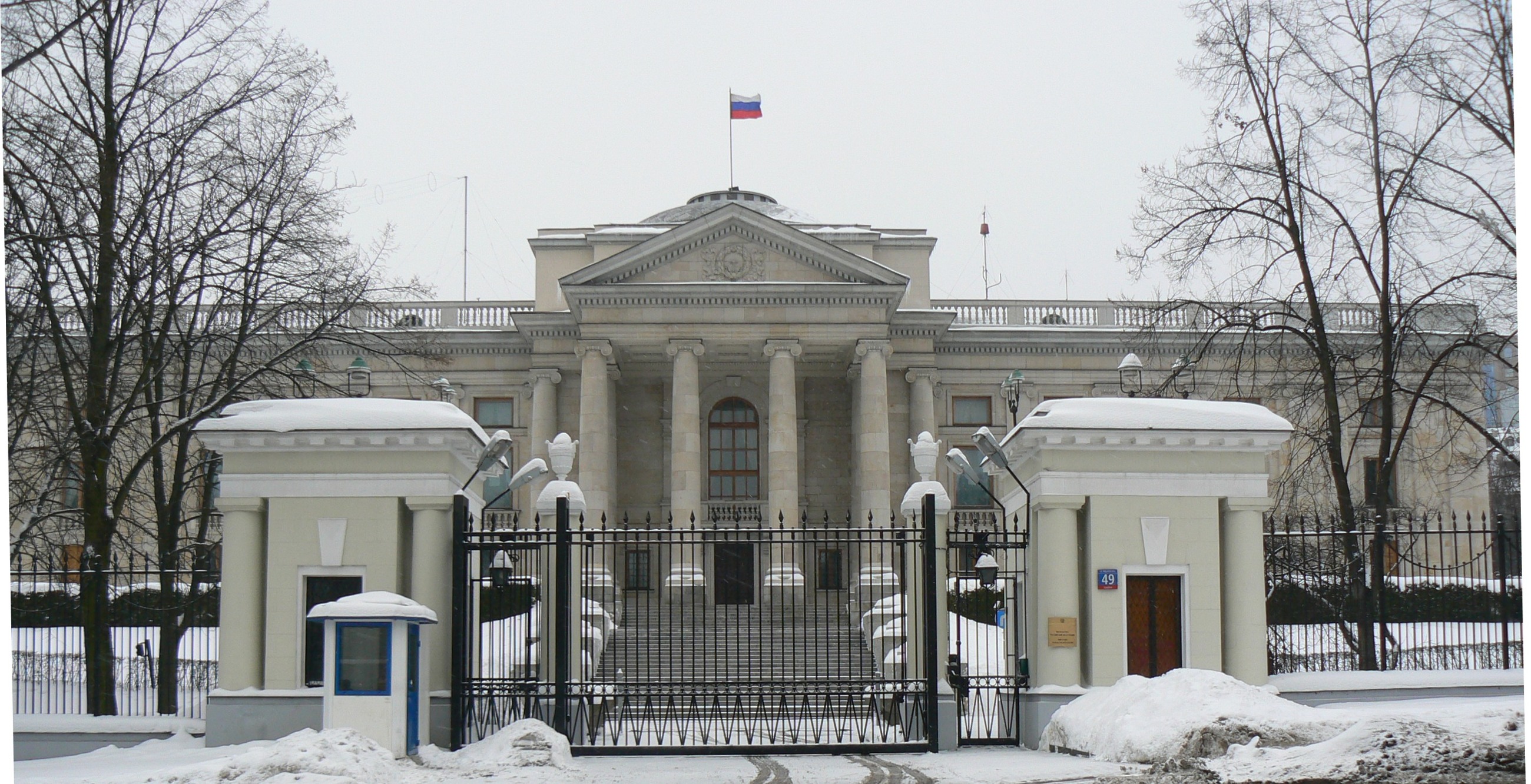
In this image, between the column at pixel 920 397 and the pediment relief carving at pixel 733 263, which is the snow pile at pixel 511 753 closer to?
the pediment relief carving at pixel 733 263

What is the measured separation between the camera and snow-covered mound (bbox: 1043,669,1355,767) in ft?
35.9

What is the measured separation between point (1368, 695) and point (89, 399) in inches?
567

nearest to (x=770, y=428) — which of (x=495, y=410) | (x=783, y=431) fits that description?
(x=783, y=431)

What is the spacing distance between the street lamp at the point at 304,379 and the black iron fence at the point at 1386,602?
1120 cm

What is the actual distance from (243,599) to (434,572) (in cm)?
187

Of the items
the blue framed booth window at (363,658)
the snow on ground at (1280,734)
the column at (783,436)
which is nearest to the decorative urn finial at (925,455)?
the snow on ground at (1280,734)

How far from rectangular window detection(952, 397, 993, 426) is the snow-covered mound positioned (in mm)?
28098

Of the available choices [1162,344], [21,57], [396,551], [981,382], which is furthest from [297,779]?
[981,382]

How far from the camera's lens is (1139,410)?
13.6 meters

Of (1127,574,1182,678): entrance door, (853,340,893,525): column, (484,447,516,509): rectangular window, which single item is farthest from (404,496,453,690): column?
(853,340,893,525): column

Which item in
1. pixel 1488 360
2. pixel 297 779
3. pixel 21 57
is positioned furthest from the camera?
pixel 1488 360

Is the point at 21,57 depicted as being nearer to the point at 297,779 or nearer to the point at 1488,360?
the point at 297,779

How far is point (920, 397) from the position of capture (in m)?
39.8

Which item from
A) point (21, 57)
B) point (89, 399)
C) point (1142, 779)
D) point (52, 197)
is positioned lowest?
point (1142, 779)
